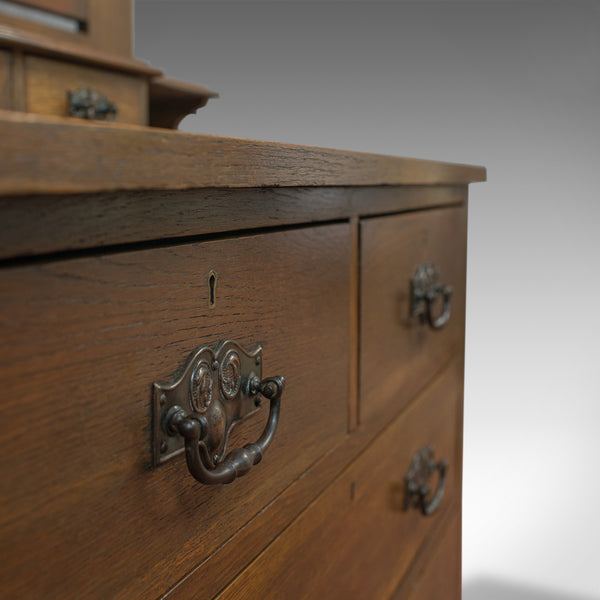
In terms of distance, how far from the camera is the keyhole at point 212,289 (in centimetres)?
38

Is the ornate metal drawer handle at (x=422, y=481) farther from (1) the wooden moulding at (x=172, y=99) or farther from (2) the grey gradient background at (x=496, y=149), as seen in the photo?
(2) the grey gradient background at (x=496, y=149)

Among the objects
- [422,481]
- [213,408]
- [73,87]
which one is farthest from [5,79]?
[422,481]

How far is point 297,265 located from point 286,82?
171 centimetres

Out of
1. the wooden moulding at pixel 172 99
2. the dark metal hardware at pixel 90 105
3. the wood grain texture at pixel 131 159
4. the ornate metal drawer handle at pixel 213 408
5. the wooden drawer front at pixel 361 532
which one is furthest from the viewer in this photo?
the wooden moulding at pixel 172 99

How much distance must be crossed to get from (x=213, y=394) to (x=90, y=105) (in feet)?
1.71

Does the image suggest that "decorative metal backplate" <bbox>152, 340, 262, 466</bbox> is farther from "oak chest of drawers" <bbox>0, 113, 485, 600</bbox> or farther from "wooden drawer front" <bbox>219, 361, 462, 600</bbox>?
"wooden drawer front" <bbox>219, 361, 462, 600</bbox>

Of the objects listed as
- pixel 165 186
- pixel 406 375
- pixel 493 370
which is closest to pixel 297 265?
pixel 165 186

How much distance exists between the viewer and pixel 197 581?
400mm

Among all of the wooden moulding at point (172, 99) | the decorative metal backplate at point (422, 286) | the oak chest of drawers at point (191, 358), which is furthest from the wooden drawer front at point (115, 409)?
the wooden moulding at point (172, 99)

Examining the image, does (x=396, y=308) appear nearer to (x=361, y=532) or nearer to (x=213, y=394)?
(x=361, y=532)

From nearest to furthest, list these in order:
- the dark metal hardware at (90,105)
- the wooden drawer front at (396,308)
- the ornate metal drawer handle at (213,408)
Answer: the ornate metal drawer handle at (213,408), the wooden drawer front at (396,308), the dark metal hardware at (90,105)

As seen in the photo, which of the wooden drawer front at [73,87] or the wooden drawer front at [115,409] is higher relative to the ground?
the wooden drawer front at [73,87]

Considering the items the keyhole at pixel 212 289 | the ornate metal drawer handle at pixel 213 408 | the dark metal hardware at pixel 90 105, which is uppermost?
the dark metal hardware at pixel 90 105

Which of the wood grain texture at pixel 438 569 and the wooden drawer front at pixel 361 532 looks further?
the wood grain texture at pixel 438 569
